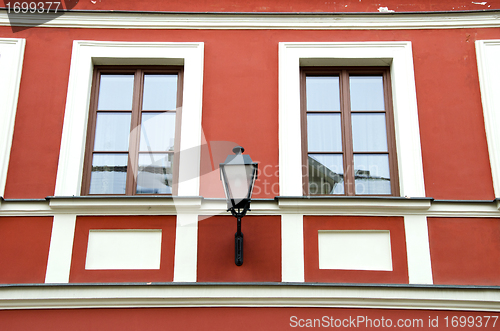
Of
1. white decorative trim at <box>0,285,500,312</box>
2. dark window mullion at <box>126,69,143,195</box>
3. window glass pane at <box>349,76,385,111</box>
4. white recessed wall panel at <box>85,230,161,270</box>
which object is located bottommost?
white decorative trim at <box>0,285,500,312</box>

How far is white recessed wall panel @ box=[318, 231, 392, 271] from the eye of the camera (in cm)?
516

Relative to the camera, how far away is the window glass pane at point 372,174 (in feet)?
18.4

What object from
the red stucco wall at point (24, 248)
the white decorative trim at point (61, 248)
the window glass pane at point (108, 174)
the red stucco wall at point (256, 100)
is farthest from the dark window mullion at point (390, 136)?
the red stucco wall at point (24, 248)

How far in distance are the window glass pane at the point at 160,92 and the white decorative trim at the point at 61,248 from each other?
166 centimetres

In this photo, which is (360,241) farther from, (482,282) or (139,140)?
(139,140)

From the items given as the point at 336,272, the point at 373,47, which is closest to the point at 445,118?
the point at 373,47

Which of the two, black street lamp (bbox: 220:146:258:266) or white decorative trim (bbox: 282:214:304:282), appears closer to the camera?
black street lamp (bbox: 220:146:258:266)

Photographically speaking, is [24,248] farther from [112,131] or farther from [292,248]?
[292,248]

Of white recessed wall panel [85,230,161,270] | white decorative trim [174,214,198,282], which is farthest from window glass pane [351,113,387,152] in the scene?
white recessed wall panel [85,230,161,270]

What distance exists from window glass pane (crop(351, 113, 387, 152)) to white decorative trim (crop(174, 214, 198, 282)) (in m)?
2.16

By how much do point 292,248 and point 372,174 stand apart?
1.35 meters

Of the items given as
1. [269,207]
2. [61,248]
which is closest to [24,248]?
[61,248]

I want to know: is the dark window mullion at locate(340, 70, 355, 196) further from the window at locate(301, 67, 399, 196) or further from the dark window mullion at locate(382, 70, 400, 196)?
the dark window mullion at locate(382, 70, 400, 196)

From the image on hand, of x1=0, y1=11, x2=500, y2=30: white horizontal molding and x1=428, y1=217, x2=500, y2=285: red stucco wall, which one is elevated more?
x1=0, y1=11, x2=500, y2=30: white horizontal molding
